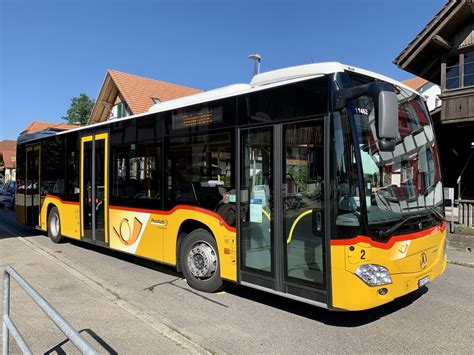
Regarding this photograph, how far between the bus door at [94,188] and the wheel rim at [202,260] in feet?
8.89

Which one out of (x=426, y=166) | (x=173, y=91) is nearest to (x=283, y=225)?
(x=426, y=166)

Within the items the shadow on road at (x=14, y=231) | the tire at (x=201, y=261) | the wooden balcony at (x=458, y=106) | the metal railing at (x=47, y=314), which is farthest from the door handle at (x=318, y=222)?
the wooden balcony at (x=458, y=106)

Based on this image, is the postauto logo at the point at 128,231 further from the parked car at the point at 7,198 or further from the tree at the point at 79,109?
the tree at the point at 79,109

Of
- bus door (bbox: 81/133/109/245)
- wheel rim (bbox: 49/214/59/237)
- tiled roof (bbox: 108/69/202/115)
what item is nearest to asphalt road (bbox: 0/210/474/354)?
bus door (bbox: 81/133/109/245)

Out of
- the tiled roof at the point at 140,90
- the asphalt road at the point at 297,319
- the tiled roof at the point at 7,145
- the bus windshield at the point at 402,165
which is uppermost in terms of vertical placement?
the tiled roof at the point at 7,145

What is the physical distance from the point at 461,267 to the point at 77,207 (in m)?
8.12

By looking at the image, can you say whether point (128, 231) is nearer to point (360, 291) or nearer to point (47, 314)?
point (360, 291)

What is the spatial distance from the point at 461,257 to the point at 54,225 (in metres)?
9.68

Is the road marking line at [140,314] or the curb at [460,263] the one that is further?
the curb at [460,263]

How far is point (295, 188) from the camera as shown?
15.2 feet

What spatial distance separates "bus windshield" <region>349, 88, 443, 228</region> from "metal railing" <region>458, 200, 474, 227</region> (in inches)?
266

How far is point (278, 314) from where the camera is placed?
496 centimetres

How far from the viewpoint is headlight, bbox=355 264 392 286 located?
156 inches

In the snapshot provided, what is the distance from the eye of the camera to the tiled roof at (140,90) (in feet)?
89.9
